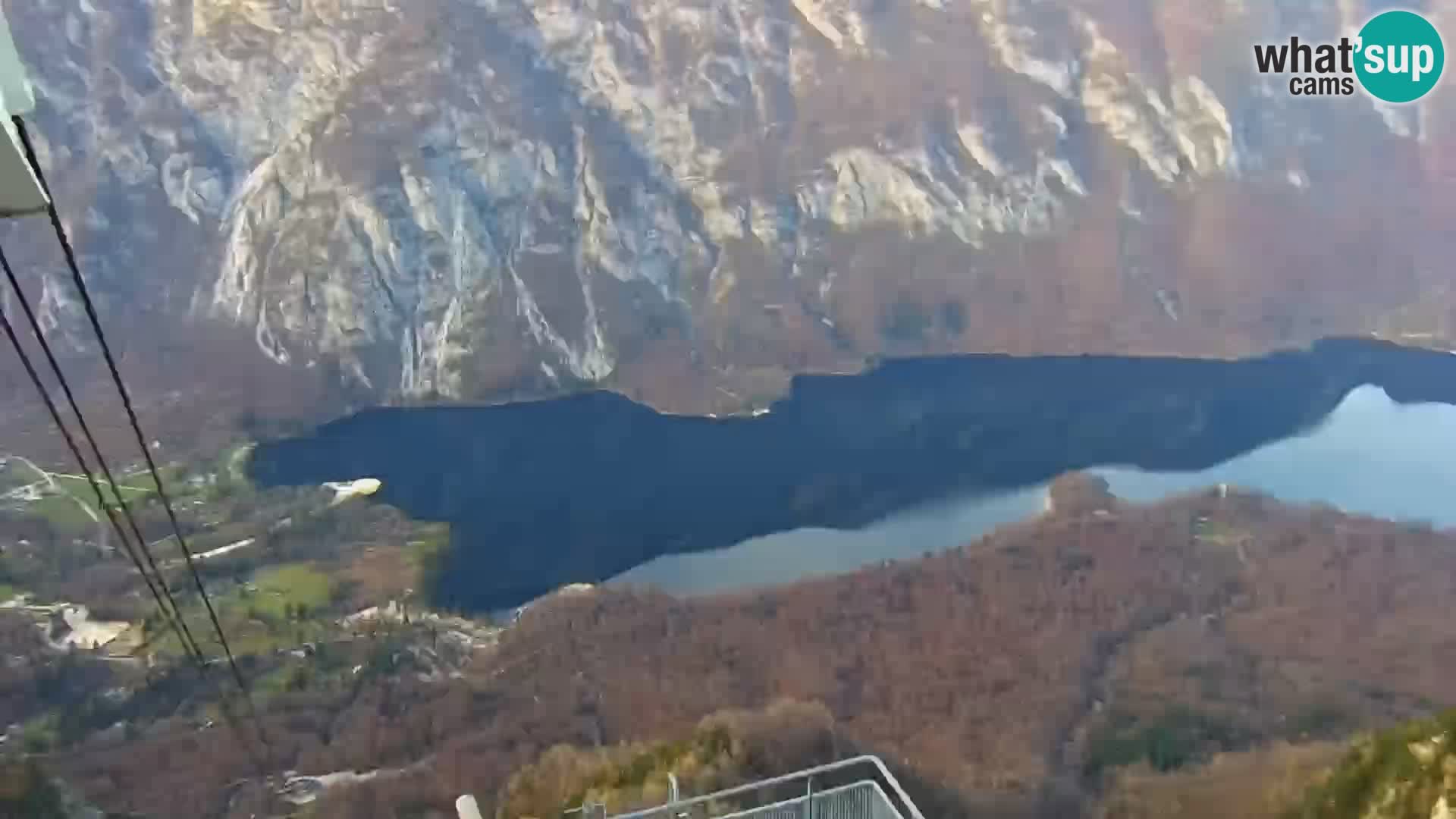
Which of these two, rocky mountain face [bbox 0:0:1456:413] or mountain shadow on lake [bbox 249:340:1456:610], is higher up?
rocky mountain face [bbox 0:0:1456:413]

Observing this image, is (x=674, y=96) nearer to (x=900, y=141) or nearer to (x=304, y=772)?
(x=900, y=141)

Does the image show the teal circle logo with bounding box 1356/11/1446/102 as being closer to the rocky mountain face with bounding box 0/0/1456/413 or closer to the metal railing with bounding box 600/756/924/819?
the rocky mountain face with bounding box 0/0/1456/413

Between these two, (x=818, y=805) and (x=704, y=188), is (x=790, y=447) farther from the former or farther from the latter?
(x=818, y=805)

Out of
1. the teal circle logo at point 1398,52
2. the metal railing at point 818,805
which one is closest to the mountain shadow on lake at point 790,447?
the teal circle logo at point 1398,52

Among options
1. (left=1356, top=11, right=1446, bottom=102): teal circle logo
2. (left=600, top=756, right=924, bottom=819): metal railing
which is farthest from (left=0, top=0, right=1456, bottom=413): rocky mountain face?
(left=600, top=756, right=924, bottom=819): metal railing

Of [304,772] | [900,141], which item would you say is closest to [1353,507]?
[304,772]

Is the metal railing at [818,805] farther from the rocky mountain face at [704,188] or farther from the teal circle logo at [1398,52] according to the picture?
the teal circle logo at [1398,52]
